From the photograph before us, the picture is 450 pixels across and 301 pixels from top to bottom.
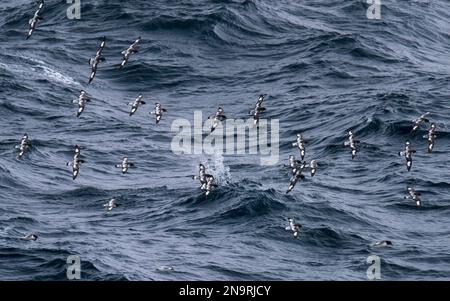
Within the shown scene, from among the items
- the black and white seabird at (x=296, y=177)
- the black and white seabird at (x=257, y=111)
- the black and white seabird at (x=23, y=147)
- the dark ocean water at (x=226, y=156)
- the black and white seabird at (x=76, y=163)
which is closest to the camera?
the dark ocean water at (x=226, y=156)

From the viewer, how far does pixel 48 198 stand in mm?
66562

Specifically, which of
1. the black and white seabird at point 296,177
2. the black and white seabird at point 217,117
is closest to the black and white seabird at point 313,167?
the black and white seabird at point 296,177

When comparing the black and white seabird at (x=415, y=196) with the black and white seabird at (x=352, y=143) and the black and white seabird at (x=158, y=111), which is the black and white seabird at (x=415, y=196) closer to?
the black and white seabird at (x=352, y=143)

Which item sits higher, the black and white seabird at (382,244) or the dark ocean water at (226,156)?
the dark ocean water at (226,156)

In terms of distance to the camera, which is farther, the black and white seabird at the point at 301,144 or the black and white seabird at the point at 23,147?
the black and white seabird at the point at 23,147

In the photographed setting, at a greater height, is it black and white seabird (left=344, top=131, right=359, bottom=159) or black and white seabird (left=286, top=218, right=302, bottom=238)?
black and white seabird (left=344, top=131, right=359, bottom=159)

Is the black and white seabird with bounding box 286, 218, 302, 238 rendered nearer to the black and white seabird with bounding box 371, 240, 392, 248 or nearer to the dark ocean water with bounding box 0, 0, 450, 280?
the dark ocean water with bounding box 0, 0, 450, 280

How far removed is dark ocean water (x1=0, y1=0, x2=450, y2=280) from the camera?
5997cm

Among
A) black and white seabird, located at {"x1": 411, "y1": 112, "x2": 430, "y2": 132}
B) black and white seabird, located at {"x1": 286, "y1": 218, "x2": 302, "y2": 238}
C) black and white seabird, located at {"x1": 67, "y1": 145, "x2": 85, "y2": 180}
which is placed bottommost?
black and white seabird, located at {"x1": 286, "y1": 218, "x2": 302, "y2": 238}

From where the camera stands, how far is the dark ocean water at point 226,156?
59969mm

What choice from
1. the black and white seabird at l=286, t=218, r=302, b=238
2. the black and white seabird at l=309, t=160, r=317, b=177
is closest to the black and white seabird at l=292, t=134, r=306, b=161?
the black and white seabird at l=309, t=160, r=317, b=177

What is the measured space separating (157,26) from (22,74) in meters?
11.3
